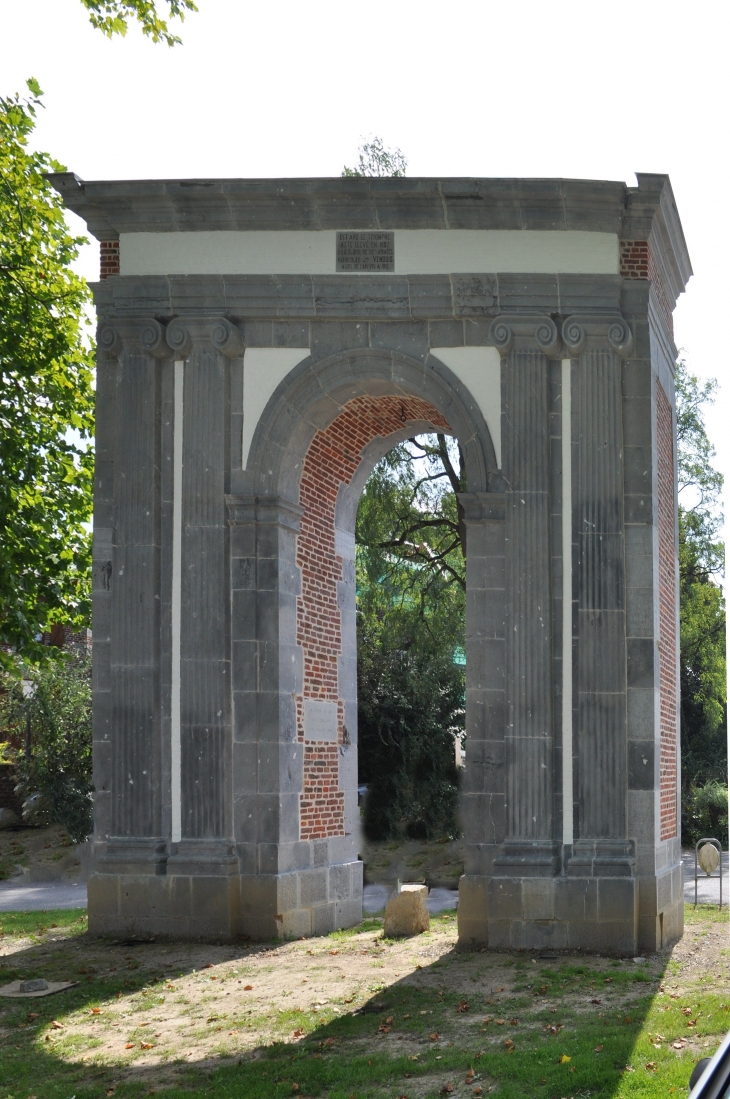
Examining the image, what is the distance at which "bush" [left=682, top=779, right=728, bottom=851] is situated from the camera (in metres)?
24.6

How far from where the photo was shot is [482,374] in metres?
12.1

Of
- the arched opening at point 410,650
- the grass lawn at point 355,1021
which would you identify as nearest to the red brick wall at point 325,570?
the grass lawn at point 355,1021

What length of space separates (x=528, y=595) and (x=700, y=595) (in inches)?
599

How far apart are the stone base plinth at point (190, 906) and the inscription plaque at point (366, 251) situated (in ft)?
19.1

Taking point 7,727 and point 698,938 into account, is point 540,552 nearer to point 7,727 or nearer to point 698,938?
point 698,938

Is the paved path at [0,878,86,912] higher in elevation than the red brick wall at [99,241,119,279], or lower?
lower

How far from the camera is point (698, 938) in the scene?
482 inches

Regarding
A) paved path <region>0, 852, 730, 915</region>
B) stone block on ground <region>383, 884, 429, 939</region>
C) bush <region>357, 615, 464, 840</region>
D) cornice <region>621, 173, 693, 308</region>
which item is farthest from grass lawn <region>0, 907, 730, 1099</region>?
bush <region>357, 615, 464, 840</region>

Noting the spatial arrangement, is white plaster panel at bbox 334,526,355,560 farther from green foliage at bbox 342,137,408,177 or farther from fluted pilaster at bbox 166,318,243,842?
green foliage at bbox 342,137,408,177

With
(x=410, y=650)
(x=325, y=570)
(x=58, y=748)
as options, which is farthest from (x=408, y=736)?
(x=325, y=570)

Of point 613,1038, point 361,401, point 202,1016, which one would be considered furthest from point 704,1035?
point 361,401

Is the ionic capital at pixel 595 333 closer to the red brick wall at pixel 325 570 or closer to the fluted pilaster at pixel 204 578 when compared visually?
the red brick wall at pixel 325 570

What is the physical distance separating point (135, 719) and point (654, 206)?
678cm

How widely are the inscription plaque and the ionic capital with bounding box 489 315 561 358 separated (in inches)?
47.7
